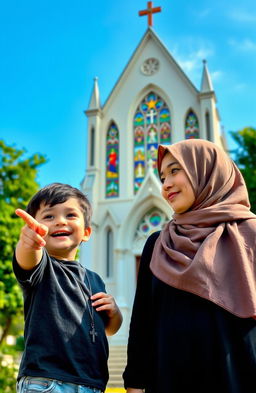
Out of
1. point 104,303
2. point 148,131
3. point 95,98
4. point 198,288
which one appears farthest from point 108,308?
point 95,98

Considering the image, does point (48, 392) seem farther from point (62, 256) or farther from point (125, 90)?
point (125, 90)

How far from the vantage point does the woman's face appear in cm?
237

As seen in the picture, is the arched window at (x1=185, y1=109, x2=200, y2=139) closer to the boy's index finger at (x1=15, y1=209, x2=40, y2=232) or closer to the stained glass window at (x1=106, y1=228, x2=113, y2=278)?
the stained glass window at (x1=106, y1=228, x2=113, y2=278)

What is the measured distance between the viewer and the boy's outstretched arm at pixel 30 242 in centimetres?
194

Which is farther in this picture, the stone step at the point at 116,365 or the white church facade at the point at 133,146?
the white church facade at the point at 133,146

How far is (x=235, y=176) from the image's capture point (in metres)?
2.43

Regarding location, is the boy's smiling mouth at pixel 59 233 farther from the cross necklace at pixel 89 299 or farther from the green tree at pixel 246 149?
the green tree at pixel 246 149

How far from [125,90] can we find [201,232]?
15.9 metres

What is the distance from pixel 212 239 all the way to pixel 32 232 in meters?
0.92

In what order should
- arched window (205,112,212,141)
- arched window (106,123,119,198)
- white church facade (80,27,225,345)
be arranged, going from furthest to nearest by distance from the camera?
arched window (106,123,119,198) → arched window (205,112,212,141) → white church facade (80,27,225,345)

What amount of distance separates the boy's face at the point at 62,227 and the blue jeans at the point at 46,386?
738 mm

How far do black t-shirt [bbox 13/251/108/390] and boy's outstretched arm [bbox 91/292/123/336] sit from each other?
8cm

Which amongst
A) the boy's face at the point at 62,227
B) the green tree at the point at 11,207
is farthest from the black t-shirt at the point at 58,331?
the green tree at the point at 11,207

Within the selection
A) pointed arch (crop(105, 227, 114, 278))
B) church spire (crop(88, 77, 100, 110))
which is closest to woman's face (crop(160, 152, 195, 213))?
pointed arch (crop(105, 227, 114, 278))
